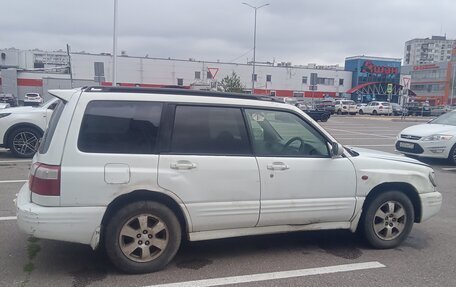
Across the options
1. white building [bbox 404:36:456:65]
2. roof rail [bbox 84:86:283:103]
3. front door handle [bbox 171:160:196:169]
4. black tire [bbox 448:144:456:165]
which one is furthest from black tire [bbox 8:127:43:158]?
white building [bbox 404:36:456:65]

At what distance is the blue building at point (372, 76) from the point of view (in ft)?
220

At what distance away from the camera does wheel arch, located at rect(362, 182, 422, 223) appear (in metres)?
4.74

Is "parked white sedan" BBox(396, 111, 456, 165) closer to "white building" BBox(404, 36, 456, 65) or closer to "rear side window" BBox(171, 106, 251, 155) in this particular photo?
"rear side window" BBox(171, 106, 251, 155)

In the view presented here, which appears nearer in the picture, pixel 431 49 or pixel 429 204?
pixel 429 204

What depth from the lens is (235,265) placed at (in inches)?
167

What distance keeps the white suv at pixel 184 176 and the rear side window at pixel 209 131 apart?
10 millimetres

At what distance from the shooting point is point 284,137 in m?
4.73

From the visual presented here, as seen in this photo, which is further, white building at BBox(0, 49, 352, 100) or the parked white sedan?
white building at BBox(0, 49, 352, 100)

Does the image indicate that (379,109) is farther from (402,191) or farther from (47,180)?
(47,180)

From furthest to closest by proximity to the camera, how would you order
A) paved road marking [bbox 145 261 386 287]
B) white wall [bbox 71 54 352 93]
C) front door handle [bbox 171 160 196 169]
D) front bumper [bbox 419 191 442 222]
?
1. white wall [bbox 71 54 352 93]
2. front bumper [bbox 419 191 442 222]
3. front door handle [bbox 171 160 196 169]
4. paved road marking [bbox 145 261 386 287]

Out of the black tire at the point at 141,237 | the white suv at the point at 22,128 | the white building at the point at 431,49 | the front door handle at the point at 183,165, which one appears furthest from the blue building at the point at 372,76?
the white building at the point at 431,49

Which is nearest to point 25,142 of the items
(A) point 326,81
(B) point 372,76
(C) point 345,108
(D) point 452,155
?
(D) point 452,155

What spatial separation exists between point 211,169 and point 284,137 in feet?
3.64

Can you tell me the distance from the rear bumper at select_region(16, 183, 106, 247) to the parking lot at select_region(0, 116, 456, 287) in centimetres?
44
